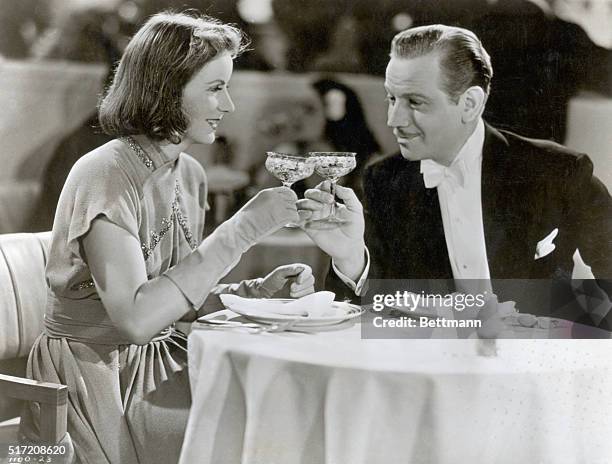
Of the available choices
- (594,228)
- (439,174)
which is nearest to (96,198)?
(439,174)

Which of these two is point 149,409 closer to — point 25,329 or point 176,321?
point 176,321

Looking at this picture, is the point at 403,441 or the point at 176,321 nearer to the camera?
the point at 403,441

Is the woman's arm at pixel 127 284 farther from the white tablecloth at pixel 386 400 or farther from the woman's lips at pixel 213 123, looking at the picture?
the woman's lips at pixel 213 123

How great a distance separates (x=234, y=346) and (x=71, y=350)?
544 mm

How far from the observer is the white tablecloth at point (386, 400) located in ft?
5.00

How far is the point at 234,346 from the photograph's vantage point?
5.21 ft

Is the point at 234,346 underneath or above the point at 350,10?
underneath

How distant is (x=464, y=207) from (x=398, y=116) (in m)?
0.34

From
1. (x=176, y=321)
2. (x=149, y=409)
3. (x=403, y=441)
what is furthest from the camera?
(x=176, y=321)

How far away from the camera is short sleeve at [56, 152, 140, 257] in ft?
5.66

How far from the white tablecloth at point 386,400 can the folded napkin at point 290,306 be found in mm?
94

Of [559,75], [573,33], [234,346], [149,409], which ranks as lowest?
[149,409]

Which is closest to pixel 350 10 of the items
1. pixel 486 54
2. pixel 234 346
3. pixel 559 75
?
pixel 486 54

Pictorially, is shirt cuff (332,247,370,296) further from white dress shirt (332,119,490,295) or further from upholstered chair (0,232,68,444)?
upholstered chair (0,232,68,444)
